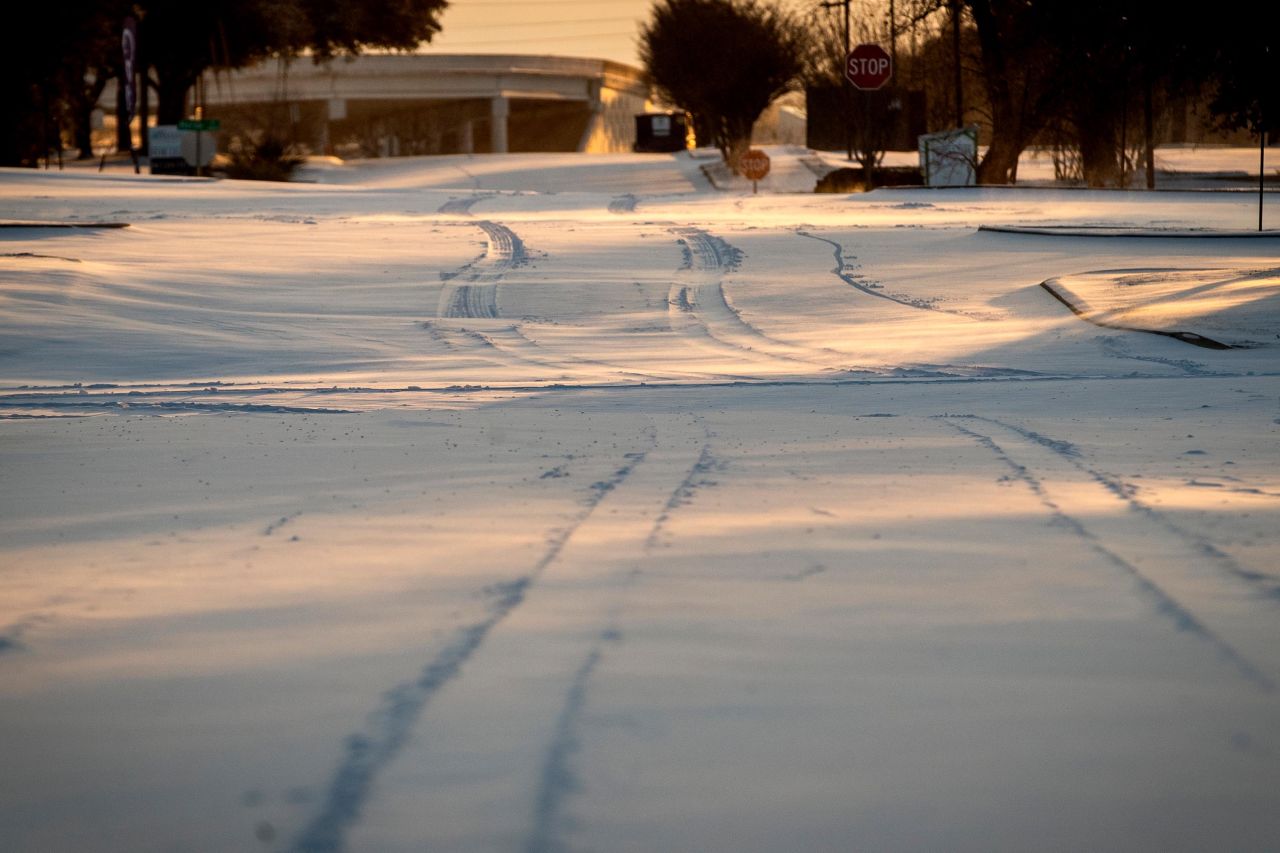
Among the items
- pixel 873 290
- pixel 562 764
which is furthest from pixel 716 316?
pixel 562 764

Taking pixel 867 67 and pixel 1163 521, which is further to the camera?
pixel 867 67

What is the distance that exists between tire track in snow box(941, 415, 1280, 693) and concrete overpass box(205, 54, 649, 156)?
62.9 metres

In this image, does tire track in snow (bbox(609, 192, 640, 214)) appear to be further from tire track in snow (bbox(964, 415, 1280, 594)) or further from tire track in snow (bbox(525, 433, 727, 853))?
tire track in snow (bbox(525, 433, 727, 853))

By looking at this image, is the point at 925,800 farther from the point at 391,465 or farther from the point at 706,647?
the point at 391,465

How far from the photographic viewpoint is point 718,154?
165 feet

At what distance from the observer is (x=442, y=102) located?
81062mm

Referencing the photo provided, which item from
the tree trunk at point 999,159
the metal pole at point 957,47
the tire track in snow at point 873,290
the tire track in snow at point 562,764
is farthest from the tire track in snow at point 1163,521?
the tree trunk at point 999,159

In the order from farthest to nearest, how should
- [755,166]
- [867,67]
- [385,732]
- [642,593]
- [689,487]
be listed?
[867,67] < [755,166] < [689,487] < [642,593] < [385,732]

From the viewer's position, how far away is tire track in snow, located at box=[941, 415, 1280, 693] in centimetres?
362

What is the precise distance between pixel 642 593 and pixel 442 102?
3139 inches

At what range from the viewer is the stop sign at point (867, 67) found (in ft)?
117

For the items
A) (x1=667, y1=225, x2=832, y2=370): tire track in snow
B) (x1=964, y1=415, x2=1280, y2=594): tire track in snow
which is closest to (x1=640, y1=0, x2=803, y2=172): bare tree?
(x1=667, y1=225, x2=832, y2=370): tire track in snow

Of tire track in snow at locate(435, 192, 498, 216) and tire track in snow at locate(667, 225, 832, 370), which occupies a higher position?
tire track in snow at locate(435, 192, 498, 216)

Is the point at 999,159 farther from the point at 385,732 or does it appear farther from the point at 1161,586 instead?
the point at 385,732
